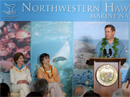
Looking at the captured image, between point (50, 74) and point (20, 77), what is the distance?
30.1 inches

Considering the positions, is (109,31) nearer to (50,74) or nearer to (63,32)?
(63,32)

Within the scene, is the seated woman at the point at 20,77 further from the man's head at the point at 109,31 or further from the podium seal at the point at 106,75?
the man's head at the point at 109,31

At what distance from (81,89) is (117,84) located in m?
2.51

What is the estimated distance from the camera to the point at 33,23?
8.07 meters

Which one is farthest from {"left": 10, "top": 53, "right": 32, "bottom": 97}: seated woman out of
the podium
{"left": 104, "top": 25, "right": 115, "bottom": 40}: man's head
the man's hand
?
the man's hand

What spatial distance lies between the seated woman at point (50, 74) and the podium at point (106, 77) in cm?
141

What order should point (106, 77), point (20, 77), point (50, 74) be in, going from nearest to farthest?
point (106, 77) → point (20, 77) → point (50, 74)

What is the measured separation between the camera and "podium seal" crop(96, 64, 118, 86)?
224 inches

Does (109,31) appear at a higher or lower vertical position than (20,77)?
higher

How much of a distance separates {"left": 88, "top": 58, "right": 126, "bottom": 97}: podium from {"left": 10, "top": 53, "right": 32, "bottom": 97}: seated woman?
190 centimetres

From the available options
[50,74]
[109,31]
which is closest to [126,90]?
[109,31]

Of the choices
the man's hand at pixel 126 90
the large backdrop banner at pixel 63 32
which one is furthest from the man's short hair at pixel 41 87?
the large backdrop banner at pixel 63 32

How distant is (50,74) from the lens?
7.37 m

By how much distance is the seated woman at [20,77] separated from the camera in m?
6.78
